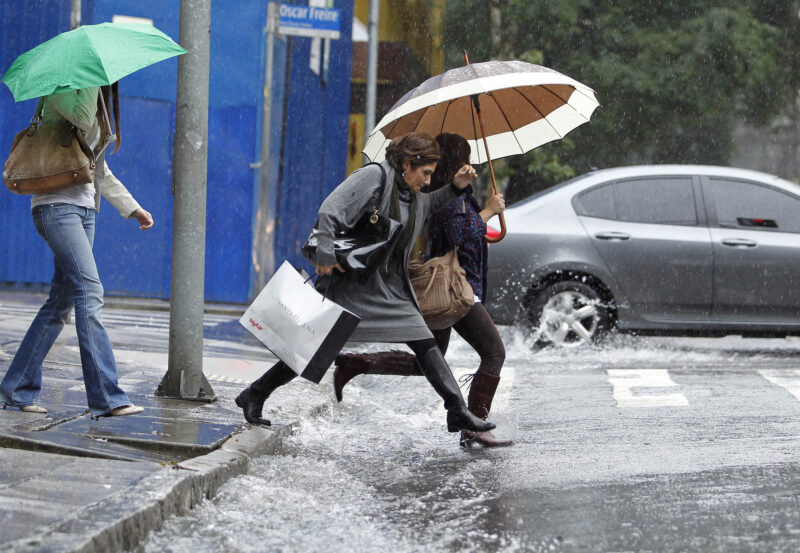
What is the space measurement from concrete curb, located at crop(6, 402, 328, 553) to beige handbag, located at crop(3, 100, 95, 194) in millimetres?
1423

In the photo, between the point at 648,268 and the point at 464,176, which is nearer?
the point at 464,176

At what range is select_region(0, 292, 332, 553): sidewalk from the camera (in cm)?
391

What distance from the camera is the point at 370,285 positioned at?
5930mm

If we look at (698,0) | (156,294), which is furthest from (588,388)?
(698,0)

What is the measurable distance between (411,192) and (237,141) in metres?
9.75

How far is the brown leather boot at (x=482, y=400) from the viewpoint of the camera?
6.32 m

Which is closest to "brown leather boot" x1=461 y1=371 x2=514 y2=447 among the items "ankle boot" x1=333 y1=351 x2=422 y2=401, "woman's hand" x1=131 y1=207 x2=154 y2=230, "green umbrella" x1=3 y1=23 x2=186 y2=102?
"ankle boot" x1=333 y1=351 x2=422 y2=401

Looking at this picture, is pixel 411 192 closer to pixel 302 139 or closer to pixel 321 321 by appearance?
pixel 321 321

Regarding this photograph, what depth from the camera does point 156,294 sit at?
15227 mm

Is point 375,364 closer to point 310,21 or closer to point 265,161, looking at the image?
point 310,21

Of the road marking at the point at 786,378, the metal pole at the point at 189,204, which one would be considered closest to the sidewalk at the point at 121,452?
the metal pole at the point at 189,204

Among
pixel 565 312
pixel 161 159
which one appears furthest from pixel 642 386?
pixel 161 159

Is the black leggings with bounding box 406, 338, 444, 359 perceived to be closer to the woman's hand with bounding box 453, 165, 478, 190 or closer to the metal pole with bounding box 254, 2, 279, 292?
A: the woman's hand with bounding box 453, 165, 478, 190

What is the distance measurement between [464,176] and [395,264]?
57 cm
